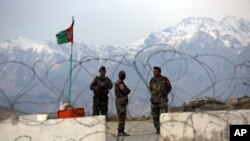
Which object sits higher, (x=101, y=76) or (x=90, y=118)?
(x=101, y=76)

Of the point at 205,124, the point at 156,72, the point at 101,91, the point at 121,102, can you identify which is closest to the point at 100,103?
the point at 101,91

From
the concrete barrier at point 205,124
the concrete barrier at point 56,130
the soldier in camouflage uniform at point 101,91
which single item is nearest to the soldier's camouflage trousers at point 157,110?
the soldier in camouflage uniform at point 101,91

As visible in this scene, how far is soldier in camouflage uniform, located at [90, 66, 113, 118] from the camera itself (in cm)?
1312

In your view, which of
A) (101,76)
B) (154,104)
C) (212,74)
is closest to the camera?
(212,74)

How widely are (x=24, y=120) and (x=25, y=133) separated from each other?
225 mm

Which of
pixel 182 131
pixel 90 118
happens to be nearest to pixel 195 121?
pixel 182 131

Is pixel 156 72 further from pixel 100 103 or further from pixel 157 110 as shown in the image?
pixel 100 103

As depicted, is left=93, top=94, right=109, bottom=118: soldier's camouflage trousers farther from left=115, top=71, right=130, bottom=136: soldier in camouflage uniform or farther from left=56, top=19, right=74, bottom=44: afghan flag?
left=56, top=19, right=74, bottom=44: afghan flag

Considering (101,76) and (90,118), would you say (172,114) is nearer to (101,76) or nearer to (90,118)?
(90,118)

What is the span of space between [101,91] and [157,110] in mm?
1645

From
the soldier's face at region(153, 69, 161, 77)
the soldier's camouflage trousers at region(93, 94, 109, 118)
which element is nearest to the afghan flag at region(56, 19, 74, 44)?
the soldier's camouflage trousers at region(93, 94, 109, 118)

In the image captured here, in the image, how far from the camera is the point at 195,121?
33.8ft

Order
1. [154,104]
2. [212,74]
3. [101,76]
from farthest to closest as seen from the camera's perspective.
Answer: [101,76] → [154,104] → [212,74]

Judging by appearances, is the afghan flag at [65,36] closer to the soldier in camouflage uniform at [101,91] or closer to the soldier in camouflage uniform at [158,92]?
the soldier in camouflage uniform at [101,91]
